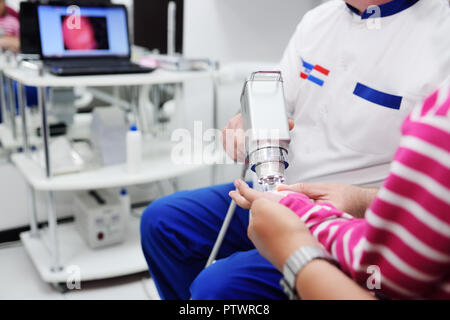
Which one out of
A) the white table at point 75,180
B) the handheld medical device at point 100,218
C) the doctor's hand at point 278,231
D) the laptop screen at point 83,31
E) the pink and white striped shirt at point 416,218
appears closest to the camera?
the pink and white striped shirt at point 416,218

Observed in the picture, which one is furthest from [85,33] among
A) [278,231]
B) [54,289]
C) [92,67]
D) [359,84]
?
[278,231]

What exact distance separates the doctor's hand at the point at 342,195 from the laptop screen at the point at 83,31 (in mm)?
1090

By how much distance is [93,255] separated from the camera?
57.6 inches

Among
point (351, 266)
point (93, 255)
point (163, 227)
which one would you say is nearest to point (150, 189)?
point (93, 255)

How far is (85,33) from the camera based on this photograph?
140 centimetres

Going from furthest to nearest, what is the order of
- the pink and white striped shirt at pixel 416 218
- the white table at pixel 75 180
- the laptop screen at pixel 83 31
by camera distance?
the laptop screen at pixel 83 31 < the white table at pixel 75 180 < the pink and white striped shirt at pixel 416 218

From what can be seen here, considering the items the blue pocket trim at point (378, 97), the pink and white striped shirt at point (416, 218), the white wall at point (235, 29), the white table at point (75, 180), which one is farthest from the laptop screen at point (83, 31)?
the pink and white striped shirt at point (416, 218)

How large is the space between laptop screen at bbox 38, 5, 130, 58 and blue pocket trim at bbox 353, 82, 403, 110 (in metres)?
1.01

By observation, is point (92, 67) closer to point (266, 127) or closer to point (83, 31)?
point (83, 31)

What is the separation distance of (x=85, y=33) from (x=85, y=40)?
0.02m

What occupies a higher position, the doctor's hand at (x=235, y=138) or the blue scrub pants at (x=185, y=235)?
the doctor's hand at (x=235, y=138)

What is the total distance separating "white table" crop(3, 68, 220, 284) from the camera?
1208 mm

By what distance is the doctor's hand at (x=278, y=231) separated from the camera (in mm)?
434

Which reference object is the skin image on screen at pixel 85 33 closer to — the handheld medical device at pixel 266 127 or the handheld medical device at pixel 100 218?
the handheld medical device at pixel 100 218
